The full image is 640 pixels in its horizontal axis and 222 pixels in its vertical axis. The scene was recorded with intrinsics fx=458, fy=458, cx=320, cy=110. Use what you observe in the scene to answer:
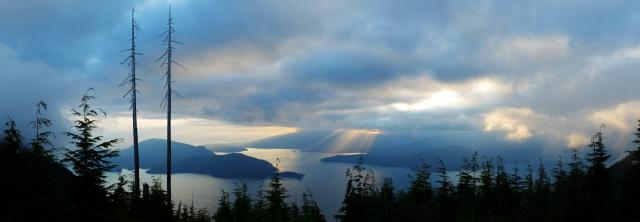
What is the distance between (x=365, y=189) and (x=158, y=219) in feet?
40.6

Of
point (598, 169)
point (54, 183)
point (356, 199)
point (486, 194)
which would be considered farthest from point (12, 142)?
point (598, 169)

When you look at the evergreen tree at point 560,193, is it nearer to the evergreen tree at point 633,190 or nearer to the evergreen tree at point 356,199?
the evergreen tree at point 633,190

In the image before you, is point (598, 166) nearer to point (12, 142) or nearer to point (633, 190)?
point (633, 190)

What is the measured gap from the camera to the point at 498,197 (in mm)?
43781

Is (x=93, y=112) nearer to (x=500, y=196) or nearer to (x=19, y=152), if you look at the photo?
(x=19, y=152)

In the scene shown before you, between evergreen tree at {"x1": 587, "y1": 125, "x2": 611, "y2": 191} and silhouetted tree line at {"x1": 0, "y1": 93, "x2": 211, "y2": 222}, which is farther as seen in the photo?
evergreen tree at {"x1": 587, "y1": 125, "x2": 611, "y2": 191}

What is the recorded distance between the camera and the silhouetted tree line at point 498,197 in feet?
83.7

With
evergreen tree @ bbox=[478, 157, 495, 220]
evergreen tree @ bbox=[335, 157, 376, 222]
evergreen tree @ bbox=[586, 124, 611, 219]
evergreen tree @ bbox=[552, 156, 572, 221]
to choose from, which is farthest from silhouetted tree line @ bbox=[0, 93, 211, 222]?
evergreen tree @ bbox=[586, 124, 611, 219]

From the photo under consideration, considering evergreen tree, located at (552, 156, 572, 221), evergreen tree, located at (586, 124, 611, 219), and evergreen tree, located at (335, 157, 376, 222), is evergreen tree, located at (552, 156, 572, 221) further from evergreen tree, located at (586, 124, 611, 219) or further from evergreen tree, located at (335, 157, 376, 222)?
evergreen tree, located at (335, 157, 376, 222)

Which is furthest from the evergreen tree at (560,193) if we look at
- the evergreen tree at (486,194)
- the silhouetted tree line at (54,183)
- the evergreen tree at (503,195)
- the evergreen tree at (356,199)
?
the silhouetted tree line at (54,183)

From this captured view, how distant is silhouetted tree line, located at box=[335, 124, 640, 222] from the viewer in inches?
1005

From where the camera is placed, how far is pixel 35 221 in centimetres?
1858

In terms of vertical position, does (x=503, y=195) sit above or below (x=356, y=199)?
below

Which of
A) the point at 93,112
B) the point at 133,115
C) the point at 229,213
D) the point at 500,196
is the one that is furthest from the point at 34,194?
the point at 500,196
